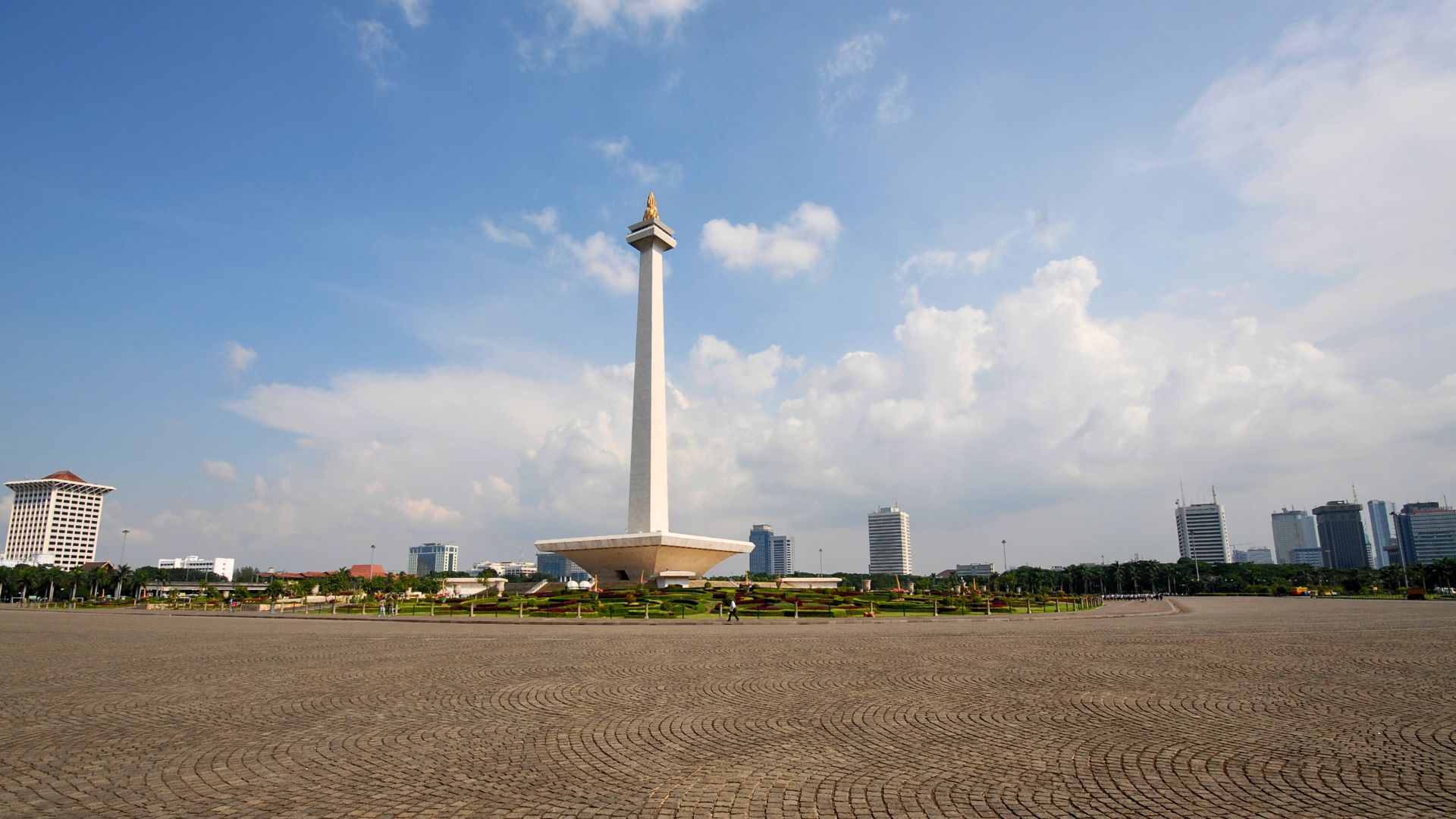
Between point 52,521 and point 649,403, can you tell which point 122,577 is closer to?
point 649,403

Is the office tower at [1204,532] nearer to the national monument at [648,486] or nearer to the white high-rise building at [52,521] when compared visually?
the national monument at [648,486]

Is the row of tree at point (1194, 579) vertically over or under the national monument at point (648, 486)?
under

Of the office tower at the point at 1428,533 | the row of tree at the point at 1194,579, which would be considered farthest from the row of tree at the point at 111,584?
the office tower at the point at 1428,533

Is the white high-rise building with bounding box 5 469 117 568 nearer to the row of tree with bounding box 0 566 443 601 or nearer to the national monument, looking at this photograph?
the row of tree with bounding box 0 566 443 601

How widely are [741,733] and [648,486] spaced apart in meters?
48.8

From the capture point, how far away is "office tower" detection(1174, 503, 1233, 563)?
185500 mm

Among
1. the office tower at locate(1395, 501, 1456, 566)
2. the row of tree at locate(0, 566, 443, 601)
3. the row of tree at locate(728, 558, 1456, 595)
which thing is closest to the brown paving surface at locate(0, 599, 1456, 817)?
the row of tree at locate(0, 566, 443, 601)

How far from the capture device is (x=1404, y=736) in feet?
25.2

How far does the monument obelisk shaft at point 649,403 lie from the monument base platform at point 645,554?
213 cm

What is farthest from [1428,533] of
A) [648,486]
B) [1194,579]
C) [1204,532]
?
[648,486]

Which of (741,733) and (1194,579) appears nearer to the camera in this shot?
(741,733)

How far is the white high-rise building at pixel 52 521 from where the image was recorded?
163m

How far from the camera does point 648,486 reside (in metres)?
56.4

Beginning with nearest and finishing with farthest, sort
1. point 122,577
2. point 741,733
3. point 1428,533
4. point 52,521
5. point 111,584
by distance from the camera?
1. point 741,733
2. point 122,577
3. point 111,584
4. point 52,521
5. point 1428,533
